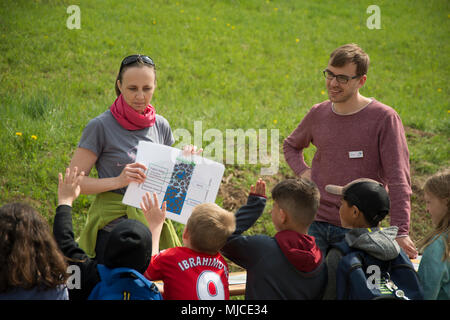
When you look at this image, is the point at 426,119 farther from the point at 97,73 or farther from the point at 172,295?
the point at 172,295

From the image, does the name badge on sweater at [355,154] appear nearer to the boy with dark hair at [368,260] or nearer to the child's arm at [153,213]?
the boy with dark hair at [368,260]

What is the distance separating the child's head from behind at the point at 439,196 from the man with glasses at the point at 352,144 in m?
0.15

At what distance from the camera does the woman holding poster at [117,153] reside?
2.81 metres

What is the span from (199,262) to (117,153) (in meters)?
0.92

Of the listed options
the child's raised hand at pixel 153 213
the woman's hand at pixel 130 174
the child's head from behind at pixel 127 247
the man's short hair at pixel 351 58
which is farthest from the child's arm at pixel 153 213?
the man's short hair at pixel 351 58

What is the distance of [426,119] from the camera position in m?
7.34

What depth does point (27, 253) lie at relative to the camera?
2111mm

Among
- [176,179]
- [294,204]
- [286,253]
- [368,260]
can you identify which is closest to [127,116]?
[176,179]

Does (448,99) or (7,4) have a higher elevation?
(7,4)

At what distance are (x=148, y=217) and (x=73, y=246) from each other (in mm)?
566

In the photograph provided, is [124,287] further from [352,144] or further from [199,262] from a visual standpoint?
[352,144]

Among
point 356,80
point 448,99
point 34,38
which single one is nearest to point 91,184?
point 356,80

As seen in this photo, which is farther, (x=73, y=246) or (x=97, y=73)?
(x=97, y=73)

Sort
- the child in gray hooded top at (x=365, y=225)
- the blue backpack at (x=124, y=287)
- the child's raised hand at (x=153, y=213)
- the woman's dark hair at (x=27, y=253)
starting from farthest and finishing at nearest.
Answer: the child's raised hand at (x=153, y=213) < the child in gray hooded top at (x=365, y=225) < the blue backpack at (x=124, y=287) < the woman's dark hair at (x=27, y=253)
